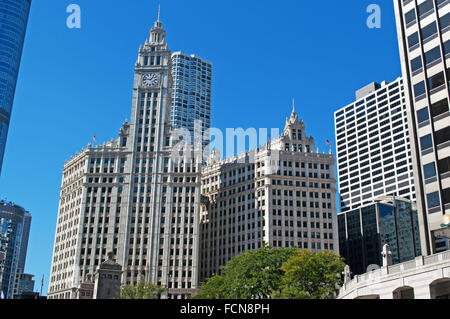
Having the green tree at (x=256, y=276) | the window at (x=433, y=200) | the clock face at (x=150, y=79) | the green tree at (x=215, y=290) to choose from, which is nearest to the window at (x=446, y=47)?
the window at (x=433, y=200)

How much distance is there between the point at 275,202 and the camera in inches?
6535

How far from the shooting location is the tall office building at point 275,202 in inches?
6407

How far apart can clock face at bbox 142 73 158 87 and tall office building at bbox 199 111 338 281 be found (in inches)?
1492

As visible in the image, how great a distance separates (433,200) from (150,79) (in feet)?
431

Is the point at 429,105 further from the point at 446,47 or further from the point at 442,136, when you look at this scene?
the point at 446,47

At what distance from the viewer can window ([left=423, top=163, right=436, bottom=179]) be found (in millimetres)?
66312

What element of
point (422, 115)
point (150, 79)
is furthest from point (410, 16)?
point (150, 79)

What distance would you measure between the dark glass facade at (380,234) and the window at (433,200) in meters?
110

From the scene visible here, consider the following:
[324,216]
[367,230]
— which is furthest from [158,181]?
[367,230]

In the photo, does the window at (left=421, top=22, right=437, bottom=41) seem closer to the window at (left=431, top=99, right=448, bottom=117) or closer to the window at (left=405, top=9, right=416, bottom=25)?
the window at (left=405, top=9, right=416, bottom=25)

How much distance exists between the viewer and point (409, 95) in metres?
72.9

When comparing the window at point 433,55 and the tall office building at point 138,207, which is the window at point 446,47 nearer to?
the window at point 433,55
